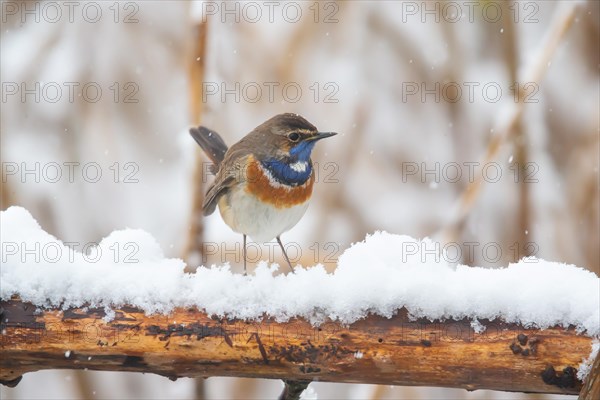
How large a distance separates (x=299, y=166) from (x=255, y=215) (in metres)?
0.33

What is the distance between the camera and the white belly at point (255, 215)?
3727 mm

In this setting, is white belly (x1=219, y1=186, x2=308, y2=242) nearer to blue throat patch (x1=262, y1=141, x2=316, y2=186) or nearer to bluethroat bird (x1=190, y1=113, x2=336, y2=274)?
bluethroat bird (x1=190, y1=113, x2=336, y2=274)

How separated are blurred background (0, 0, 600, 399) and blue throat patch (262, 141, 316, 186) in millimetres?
1107

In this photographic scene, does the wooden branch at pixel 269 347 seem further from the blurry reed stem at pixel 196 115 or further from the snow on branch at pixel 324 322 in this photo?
the blurry reed stem at pixel 196 115

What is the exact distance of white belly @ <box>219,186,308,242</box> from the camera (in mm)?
3727

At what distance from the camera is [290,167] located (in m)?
3.73

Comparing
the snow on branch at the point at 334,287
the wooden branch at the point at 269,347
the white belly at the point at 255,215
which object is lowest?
the wooden branch at the point at 269,347

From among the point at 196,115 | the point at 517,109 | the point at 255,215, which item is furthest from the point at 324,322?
the point at 517,109

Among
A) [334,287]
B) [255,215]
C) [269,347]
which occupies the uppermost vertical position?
[255,215]

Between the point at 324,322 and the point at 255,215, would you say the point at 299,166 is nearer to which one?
the point at 255,215

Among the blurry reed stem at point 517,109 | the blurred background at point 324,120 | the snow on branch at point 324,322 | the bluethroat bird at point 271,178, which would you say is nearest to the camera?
the snow on branch at point 324,322

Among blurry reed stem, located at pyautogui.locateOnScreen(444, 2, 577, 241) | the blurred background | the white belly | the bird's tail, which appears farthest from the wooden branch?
the blurred background

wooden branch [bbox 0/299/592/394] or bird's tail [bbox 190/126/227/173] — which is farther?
bird's tail [bbox 190/126/227/173]

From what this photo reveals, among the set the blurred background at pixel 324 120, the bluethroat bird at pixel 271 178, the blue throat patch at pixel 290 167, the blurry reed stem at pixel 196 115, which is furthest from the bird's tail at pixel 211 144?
the blurred background at pixel 324 120
